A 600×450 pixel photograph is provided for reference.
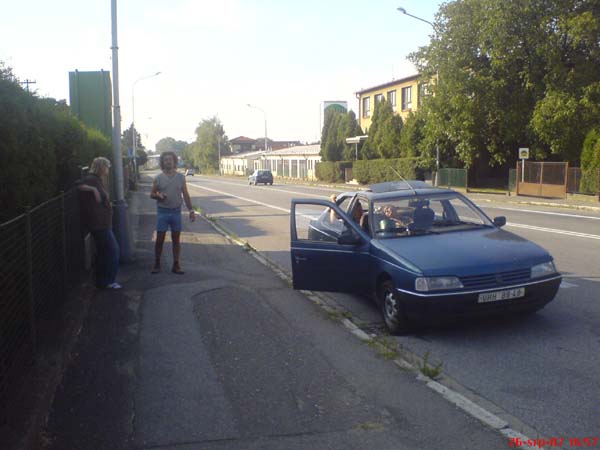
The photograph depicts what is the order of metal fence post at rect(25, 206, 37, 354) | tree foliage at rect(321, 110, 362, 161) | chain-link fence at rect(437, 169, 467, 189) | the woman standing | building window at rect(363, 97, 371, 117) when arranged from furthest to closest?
1. building window at rect(363, 97, 371, 117)
2. tree foliage at rect(321, 110, 362, 161)
3. chain-link fence at rect(437, 169, 467, 189)
4. the woman standing
5. metal fence post at rect(25, 206, 37, 354)

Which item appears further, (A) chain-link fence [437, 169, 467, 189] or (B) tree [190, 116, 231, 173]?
(B) tree [190, 116, 231, 173]

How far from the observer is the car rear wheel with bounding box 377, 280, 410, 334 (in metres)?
6.49

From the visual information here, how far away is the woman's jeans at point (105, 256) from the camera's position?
27.2ft

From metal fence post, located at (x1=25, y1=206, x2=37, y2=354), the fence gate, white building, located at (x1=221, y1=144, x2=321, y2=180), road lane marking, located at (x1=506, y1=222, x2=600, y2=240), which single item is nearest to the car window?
metal fence post, located at (x1=25, y1=206, x2=37, y2=354)

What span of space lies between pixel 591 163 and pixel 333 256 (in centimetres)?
2349

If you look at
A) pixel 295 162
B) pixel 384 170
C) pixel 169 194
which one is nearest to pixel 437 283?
pixel 169 194

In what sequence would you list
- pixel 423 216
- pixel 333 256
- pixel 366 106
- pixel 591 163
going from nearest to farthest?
1. pixel 333 256
2. pixel 423 216
3. pixel 591 163
4. pixel 366 106

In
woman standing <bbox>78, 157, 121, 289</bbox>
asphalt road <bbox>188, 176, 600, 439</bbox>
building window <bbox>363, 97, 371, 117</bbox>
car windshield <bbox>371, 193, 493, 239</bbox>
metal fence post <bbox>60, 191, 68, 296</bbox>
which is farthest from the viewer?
building window <bbox>363, 97, 371, 117</bbox>

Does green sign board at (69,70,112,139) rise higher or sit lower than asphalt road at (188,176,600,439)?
higher

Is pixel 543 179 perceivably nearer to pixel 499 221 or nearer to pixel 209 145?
pixel 499 221

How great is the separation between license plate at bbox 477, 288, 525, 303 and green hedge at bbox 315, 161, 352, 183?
51640 mm

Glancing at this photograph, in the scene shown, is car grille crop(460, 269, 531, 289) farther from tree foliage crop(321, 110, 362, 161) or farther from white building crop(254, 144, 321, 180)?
white building crop(254, 144, 321, 180)

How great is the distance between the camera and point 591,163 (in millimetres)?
27547

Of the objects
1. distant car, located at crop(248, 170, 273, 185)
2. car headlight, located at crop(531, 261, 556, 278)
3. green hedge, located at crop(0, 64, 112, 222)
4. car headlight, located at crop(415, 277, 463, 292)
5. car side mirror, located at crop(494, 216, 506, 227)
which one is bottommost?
distant car, located at crop(248, 170, 273, 185)
